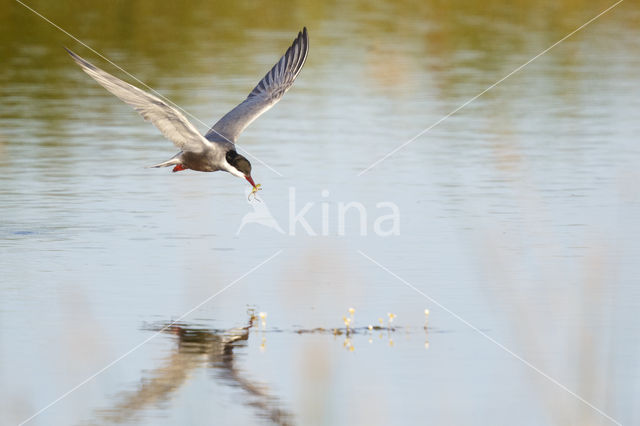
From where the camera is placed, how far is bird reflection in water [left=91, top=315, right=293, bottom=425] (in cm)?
635

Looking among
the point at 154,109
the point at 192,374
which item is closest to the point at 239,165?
the point at 154,109

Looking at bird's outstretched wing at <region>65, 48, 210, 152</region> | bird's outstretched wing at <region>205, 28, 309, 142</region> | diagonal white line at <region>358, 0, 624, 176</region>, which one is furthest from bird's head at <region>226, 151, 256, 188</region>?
diagonal white line at <region>358, 0, 624, 176</region>

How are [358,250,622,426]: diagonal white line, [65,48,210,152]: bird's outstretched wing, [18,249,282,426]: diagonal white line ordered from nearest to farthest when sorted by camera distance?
[358,250,622,426]: diagonal white line → [18,249,282,426]: diagonal white line → [65,48,210,152]: bird's outstretched wing

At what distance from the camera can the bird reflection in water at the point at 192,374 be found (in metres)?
6.35

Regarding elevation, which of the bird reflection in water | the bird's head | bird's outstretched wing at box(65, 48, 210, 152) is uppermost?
bird's outstretched wing at box(65, 48, 210, 152)

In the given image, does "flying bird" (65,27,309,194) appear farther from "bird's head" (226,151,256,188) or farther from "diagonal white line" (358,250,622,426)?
"diagonal white line" (358,250,622,426)

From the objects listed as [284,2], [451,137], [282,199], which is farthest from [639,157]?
[284,2]

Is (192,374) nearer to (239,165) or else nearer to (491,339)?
(491,339)

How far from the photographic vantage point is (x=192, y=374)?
22.4ft

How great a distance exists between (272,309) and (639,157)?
17.7ft

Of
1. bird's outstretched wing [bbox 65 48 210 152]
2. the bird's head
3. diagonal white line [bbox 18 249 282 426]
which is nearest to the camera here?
diagonal white line [bbox 18 249 282 426]

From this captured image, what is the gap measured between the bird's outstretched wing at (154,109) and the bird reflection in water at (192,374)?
1407 mm

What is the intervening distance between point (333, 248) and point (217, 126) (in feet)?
3.81

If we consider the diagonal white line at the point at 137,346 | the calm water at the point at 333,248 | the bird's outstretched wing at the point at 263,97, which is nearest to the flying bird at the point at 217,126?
the bird's outstretched wing at the point at 263,97
